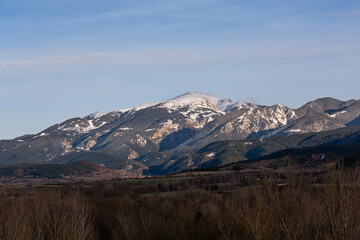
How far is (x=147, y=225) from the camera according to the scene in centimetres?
11219

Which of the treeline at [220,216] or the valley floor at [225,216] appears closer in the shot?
the treeline at [220,216]

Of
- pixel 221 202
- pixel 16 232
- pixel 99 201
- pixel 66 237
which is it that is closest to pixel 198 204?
pixel 221 202

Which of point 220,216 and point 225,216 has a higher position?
point 220,216

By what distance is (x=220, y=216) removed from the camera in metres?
102

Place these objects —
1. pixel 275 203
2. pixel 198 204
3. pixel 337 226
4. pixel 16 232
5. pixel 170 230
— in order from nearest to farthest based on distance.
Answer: pixel 337 226 → pixel 275 203 → pixel 16 232 → pixel 170 230 → pixel 198 204

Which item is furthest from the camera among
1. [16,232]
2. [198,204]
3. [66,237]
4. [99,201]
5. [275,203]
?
[99,201]

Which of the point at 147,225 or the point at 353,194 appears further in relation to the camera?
the point at 147,225

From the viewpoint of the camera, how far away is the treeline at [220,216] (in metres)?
61.5

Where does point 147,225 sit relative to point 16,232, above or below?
below

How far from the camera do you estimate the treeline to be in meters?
61.5

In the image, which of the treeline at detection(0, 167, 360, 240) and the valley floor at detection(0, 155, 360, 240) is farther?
the valley floor at detection(0, 155, 360, 240)

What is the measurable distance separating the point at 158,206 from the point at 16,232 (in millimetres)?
82753

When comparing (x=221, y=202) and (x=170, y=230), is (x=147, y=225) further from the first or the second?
(x=221, y=202)

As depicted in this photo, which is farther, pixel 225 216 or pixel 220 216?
pixel 225 216
